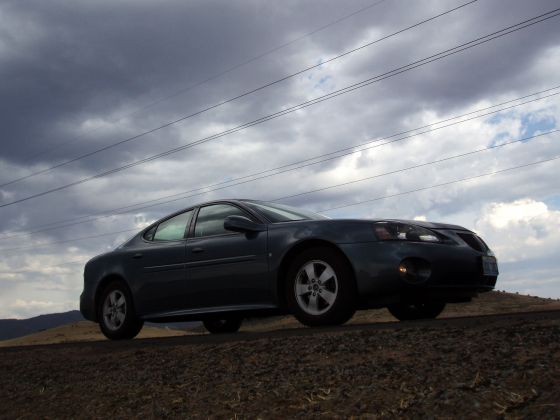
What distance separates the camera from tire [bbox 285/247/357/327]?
6070 millimetres

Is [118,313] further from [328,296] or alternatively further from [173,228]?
[328,296]

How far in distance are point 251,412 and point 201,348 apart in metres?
1.83

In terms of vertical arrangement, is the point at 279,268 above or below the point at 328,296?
above

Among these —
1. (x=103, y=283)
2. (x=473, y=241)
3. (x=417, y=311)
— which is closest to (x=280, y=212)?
(x=473, y=241)

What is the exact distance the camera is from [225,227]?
6.71 m

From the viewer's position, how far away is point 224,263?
22.9ft

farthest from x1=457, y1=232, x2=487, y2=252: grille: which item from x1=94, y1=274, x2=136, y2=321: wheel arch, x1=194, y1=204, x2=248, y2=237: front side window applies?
x1=94, y1=274, x2=136, y2=321: wheel arch

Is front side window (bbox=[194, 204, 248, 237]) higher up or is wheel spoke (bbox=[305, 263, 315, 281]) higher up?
front side window (bbox=[194, 204, 248, 237])

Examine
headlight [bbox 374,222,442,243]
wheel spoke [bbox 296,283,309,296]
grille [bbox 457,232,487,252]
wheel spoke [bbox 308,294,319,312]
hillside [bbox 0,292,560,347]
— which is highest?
headlight [bbox 374,222,442,243]

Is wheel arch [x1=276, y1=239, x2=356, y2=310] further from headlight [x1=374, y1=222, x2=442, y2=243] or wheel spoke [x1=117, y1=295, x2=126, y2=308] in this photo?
wheel spoke [x1=117, y1=295, x2=126, y2=308]

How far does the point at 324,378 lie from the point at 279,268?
267 cm

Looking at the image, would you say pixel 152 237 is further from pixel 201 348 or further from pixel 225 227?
pixel 201 348

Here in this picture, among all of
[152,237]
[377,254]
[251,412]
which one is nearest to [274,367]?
[251,412]

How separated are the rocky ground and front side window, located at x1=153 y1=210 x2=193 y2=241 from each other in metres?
1.98
